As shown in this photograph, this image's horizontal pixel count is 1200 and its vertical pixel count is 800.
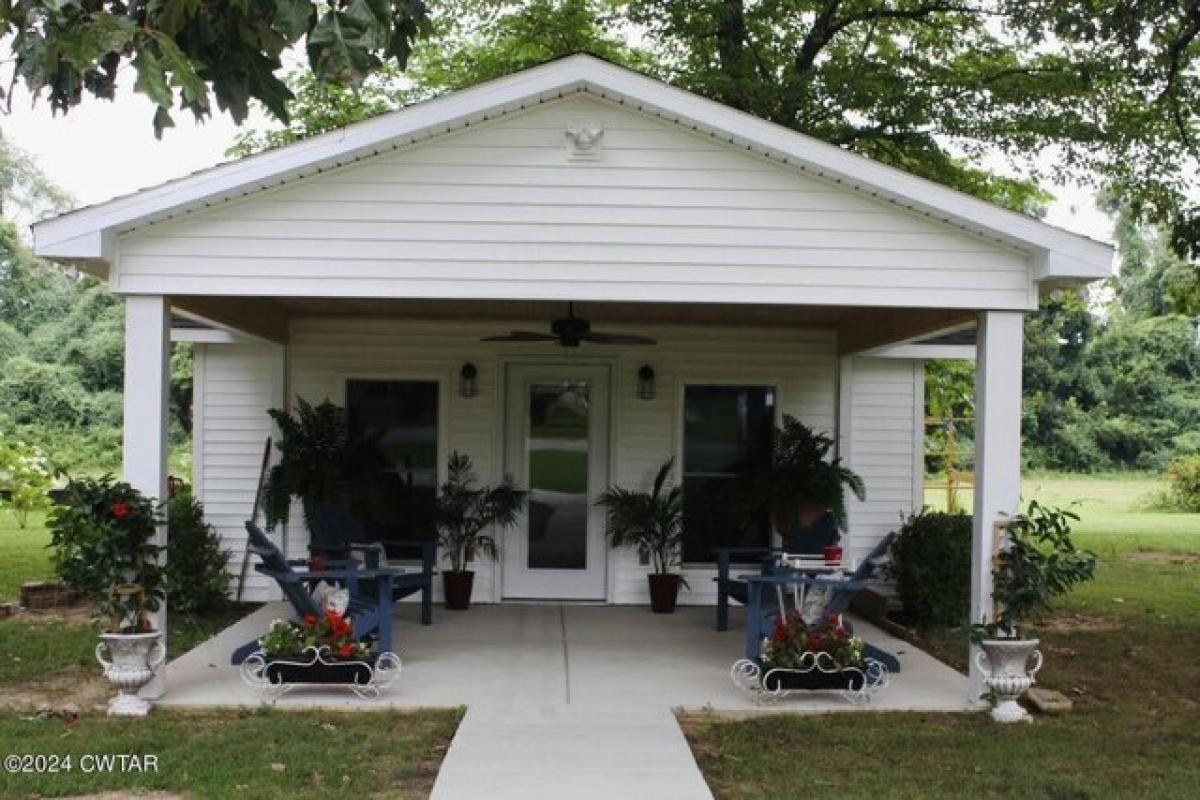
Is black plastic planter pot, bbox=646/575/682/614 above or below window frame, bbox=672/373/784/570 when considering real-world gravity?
below

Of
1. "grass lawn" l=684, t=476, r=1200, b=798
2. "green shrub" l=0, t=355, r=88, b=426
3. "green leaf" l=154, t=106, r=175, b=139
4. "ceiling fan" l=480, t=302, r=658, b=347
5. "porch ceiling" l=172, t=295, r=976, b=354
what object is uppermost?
"green leaf" l=154, t=106, r=175, b=139

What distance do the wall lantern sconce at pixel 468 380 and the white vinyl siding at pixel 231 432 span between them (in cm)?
160

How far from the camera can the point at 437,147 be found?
6.40 meters

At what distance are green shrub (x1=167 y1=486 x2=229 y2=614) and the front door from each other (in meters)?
2.27

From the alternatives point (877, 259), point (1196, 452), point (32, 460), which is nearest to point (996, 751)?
point (877, 259)

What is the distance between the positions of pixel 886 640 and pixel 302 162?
522 cm

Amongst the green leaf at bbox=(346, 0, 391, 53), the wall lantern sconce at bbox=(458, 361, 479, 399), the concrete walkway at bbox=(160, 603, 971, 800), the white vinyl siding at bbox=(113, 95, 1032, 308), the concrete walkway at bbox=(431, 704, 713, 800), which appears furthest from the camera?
the wall lantern sconce at bbox=(458, 361, 479, 399)

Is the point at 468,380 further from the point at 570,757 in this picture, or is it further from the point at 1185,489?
the point at 1185,489

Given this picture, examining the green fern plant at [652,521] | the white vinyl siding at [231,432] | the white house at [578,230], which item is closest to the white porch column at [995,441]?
the white house at [578,230]

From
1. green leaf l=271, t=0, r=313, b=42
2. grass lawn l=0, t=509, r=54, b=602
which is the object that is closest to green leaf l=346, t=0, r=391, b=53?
green leaf l=271, t=0, r=313, b=42

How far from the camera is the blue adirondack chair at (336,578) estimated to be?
6.58 metres

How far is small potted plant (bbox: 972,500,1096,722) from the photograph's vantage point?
6.17 metres

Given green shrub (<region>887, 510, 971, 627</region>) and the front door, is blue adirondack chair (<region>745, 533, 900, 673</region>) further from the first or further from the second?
the front door

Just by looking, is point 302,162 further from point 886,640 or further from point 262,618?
point 886,640
